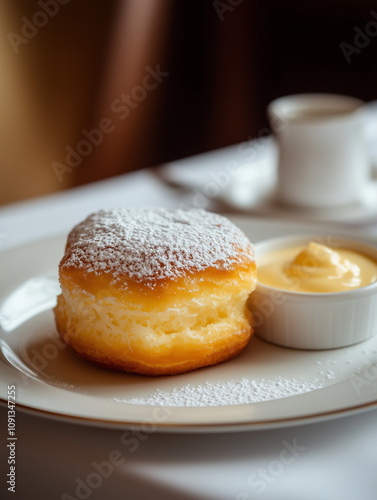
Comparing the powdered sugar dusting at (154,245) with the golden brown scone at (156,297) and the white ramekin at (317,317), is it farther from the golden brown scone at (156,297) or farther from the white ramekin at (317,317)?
the white ramekin at (317,317)

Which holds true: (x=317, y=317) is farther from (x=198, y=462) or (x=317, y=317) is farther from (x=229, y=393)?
(x=198, y=462)

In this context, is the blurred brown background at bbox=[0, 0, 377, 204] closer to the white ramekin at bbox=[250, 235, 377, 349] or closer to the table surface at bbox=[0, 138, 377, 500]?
the white ramekin at bbox=[250, 235, 377, 349]

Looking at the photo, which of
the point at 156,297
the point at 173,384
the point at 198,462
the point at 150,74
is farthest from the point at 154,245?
the point at 150,74

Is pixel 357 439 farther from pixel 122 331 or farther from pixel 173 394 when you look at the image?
pixel 122 331

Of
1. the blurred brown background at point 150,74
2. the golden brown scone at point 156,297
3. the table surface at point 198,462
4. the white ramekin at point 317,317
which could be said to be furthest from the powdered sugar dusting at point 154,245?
the blurred brown background at point 150,74

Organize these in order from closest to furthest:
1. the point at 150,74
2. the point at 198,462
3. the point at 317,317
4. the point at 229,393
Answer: the point at 198,462 < the point at 229,393 < the point at 317,317 < the point at 150,74

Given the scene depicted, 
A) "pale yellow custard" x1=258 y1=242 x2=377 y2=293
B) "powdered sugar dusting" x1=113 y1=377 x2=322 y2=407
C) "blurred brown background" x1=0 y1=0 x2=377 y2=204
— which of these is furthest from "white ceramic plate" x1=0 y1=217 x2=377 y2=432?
"blurred brown background" x1=0 y1=0 x2=377 y2=204
